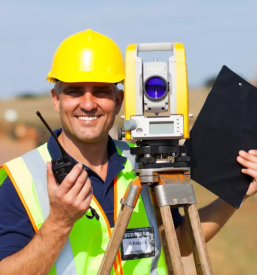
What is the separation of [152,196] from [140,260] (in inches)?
14.5

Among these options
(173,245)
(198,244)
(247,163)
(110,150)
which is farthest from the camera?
(110,150)

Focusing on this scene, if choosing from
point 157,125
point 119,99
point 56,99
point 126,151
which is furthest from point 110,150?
point 157,125

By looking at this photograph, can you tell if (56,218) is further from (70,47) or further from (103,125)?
(70,47)

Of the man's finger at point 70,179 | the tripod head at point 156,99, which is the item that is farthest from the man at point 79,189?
the tripod head at point 156,99

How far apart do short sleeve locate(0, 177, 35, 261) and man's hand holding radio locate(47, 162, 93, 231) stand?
0.75 feet

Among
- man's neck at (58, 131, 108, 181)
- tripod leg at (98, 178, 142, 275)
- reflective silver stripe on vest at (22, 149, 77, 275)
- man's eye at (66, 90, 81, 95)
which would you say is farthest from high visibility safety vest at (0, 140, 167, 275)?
man's eye at (66, 90, 81, 95)

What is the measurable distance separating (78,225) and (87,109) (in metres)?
0.64

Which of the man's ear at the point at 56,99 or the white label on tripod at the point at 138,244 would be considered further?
the man's ear at the point at 56,99

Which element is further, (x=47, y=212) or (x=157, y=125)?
(x=47, y=212)

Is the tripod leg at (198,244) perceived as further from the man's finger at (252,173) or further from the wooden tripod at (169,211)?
the man's finger at (252,173)

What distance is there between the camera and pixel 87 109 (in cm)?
278

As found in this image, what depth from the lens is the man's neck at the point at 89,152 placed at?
3.00m

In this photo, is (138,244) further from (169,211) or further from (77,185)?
(77,185)

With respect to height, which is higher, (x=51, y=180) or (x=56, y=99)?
(x=56, y=99)
